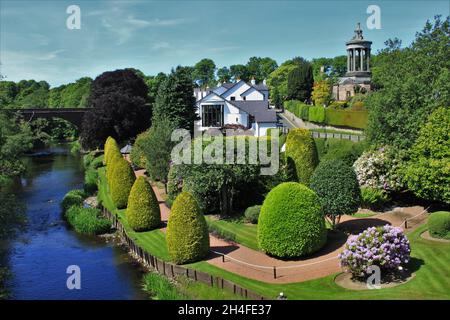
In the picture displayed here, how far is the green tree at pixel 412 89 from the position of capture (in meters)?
A: 32.9

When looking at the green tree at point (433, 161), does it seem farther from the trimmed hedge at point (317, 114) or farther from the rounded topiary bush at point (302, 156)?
the trimmed hedge at point (317, 114)

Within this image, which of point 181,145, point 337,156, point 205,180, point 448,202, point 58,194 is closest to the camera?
point 448,202

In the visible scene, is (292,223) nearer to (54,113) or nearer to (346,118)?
(346,118)

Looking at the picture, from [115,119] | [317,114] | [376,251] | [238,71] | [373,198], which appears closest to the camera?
[376,251]

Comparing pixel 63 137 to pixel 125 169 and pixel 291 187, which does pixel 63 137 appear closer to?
pixel 125 169

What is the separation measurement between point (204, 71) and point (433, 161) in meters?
143

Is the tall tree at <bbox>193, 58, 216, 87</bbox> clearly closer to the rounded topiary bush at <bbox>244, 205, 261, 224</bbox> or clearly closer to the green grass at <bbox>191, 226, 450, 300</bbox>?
the rounded topiary bush at <bbox>244, 205, 261, 224</bbox>

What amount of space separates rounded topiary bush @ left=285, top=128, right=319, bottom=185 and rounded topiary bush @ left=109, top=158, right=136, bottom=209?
13744mm

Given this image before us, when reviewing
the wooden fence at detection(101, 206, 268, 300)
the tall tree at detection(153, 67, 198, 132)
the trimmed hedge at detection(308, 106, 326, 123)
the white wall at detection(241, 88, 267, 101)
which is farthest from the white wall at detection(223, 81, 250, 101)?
the wooden fence at detection(101, 206, 268, 300)

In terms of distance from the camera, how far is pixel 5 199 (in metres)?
26.5

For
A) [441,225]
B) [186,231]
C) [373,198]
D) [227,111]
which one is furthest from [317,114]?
[186,231]

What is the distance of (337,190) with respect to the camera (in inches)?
1096
